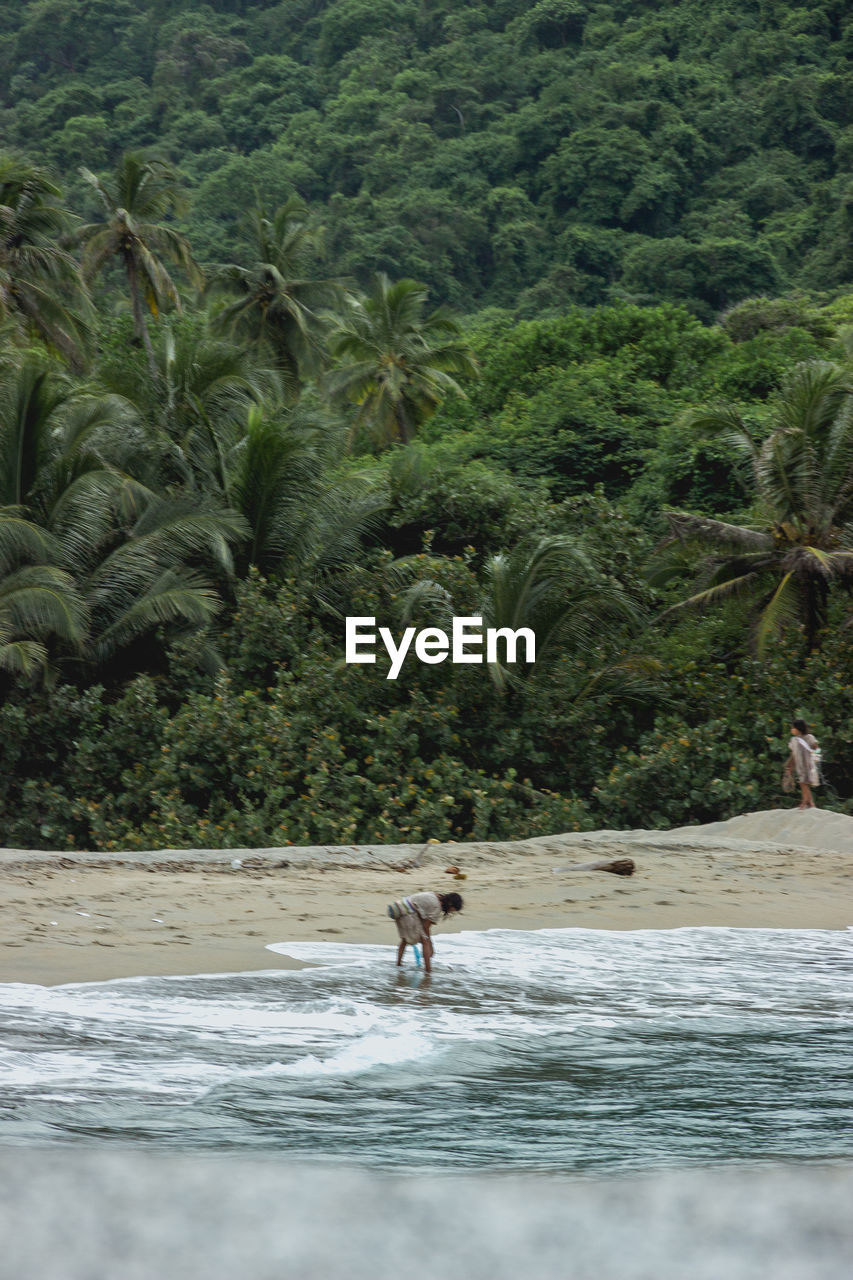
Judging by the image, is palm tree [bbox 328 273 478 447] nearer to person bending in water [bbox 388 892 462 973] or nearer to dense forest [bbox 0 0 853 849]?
dense forest [bbox 0 0 853 849]

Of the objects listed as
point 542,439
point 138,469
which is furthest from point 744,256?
point 138,469

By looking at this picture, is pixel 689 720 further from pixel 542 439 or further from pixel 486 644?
pixel 542 439

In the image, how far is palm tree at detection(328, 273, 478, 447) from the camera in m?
28.7

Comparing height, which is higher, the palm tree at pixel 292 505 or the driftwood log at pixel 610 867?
the palm tree at pixel 292 505

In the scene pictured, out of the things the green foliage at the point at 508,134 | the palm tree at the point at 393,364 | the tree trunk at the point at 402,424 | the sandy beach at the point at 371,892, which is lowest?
the sandy beach at the point at 371,892

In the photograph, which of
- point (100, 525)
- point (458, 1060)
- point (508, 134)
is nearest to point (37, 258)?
point (100, 525)

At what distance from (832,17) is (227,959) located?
54.3 meters

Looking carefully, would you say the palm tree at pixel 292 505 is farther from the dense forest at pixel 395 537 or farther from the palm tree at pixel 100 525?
the palm tree at pixel 100 525

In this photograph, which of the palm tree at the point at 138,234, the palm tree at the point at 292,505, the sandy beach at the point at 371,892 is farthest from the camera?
the palm tree at the point at 138,234

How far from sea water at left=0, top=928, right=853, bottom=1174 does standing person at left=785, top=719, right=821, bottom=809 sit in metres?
4.77

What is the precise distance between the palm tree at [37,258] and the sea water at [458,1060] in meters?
15.7

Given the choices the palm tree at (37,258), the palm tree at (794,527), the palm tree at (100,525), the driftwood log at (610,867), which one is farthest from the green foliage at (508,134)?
the driftwood log at (610,867)

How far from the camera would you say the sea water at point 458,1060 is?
504cm

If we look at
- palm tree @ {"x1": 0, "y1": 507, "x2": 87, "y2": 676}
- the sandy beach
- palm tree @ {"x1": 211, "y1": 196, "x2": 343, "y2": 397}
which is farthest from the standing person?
palm tree @ {"x1": 211, "y1": 196, "x2": 343, "y2": 397}
